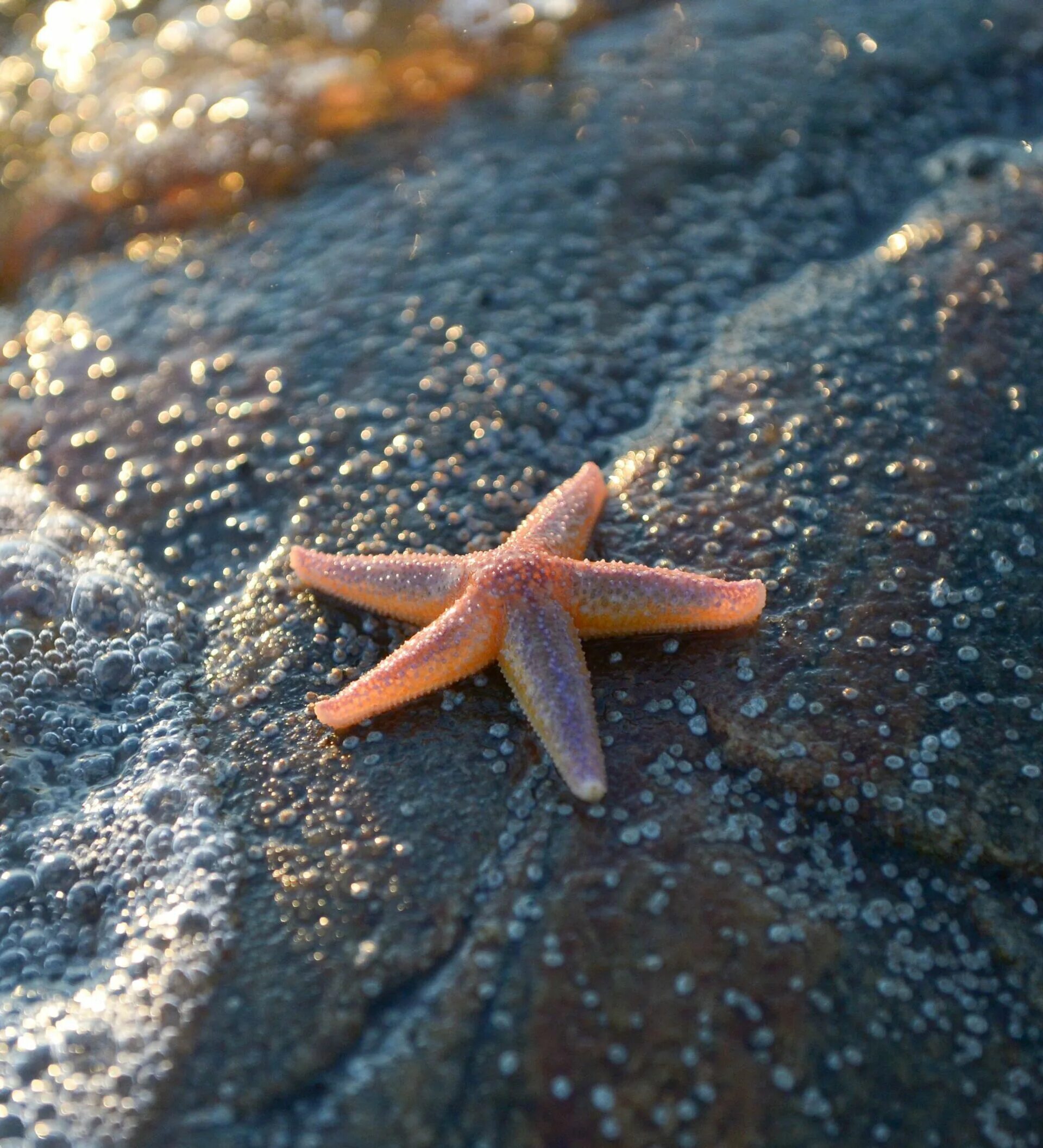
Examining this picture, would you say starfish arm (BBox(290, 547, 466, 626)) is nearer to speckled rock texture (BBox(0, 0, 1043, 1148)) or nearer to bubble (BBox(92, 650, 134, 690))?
speckled rock texture (BBox(0, 0, 1043, 1148))

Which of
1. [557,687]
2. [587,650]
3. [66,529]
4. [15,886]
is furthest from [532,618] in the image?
[66,529]

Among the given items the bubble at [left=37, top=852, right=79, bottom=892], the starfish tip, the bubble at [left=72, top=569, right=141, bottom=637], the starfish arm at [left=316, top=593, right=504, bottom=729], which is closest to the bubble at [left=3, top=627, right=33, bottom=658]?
the bubble at [left=72, top=569, right=141, bottom=637]

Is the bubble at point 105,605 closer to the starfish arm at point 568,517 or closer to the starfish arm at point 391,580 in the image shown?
the starfish arm at point 391,580

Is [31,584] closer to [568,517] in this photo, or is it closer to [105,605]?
[105,605]

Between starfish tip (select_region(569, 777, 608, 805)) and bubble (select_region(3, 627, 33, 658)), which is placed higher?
bubble (select_region(3, 627, 33, 658))

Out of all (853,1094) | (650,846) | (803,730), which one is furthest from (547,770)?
(853,1094)

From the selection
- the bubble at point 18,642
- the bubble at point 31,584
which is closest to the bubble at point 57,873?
the bubble at point 18,642
